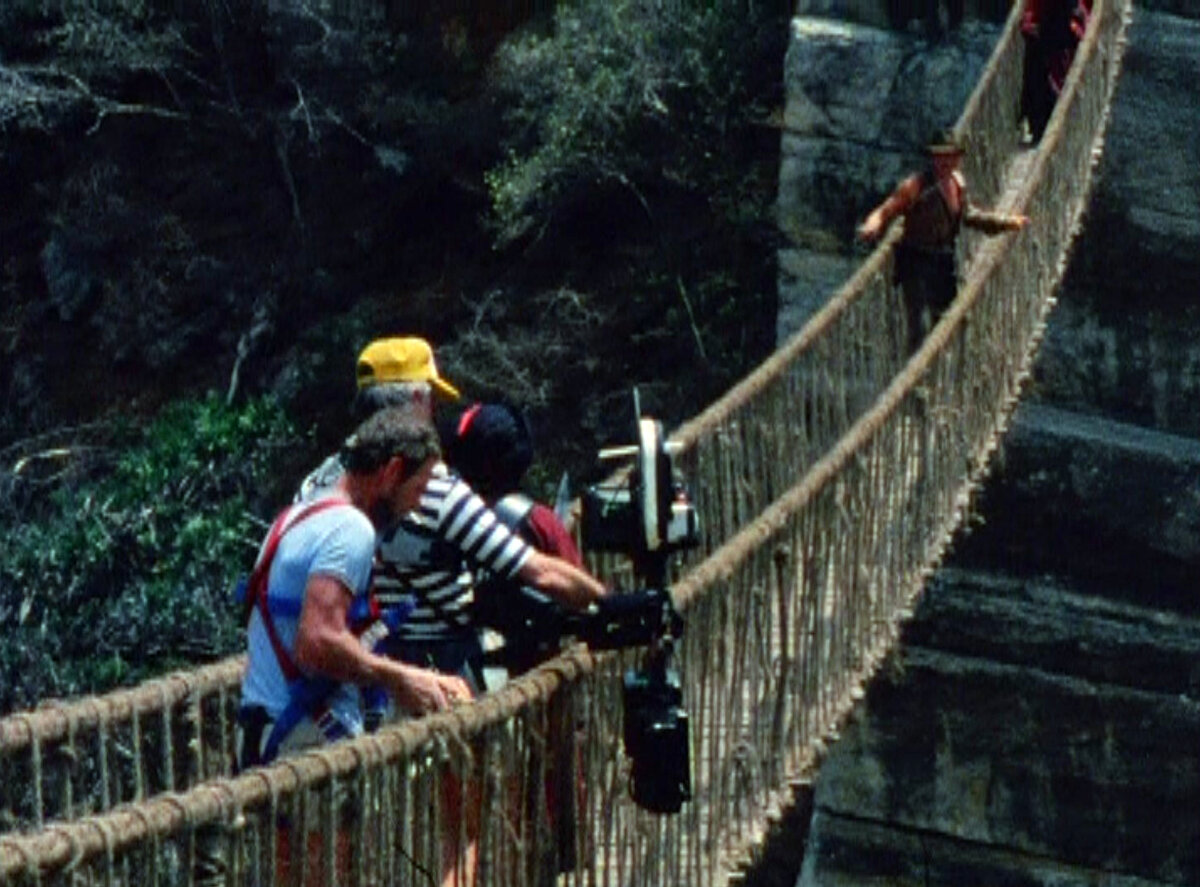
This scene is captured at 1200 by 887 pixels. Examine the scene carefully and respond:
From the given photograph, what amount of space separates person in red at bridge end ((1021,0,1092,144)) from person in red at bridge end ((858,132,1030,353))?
2703 mm

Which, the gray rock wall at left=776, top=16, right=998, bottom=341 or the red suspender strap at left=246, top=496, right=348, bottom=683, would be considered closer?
the red suspender strap at left=246, top=496, right=348, bottom=683

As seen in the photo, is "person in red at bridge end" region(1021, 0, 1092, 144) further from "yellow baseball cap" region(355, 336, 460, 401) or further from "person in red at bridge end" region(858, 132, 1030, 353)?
"yellow baseball cap" region(355, 336, 460, 401)

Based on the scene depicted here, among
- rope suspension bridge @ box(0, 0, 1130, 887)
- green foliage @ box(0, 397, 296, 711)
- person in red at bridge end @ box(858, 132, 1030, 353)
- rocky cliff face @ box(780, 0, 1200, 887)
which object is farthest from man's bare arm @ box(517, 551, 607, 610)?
rocky cliff face @ box(780, 0, 1200, 887)

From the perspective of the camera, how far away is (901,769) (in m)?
18.5

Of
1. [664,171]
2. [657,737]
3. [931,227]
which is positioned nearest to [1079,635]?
[664,171]

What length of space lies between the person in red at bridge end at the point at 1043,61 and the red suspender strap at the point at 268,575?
827 centimetres

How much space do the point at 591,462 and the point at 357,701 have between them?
11974mm

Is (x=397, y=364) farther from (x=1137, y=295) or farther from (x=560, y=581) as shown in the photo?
(x=1137, y=295)

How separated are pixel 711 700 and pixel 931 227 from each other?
3.70 metres

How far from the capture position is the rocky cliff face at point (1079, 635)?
60.2 feet

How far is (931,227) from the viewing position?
11.8m

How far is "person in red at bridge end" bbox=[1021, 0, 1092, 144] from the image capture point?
1462cm

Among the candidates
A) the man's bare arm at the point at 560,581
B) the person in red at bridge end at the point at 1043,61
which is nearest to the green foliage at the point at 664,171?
the person in red at bridge end at the point at 1043,61

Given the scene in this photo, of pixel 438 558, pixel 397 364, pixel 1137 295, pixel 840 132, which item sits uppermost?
pixel 397 364
